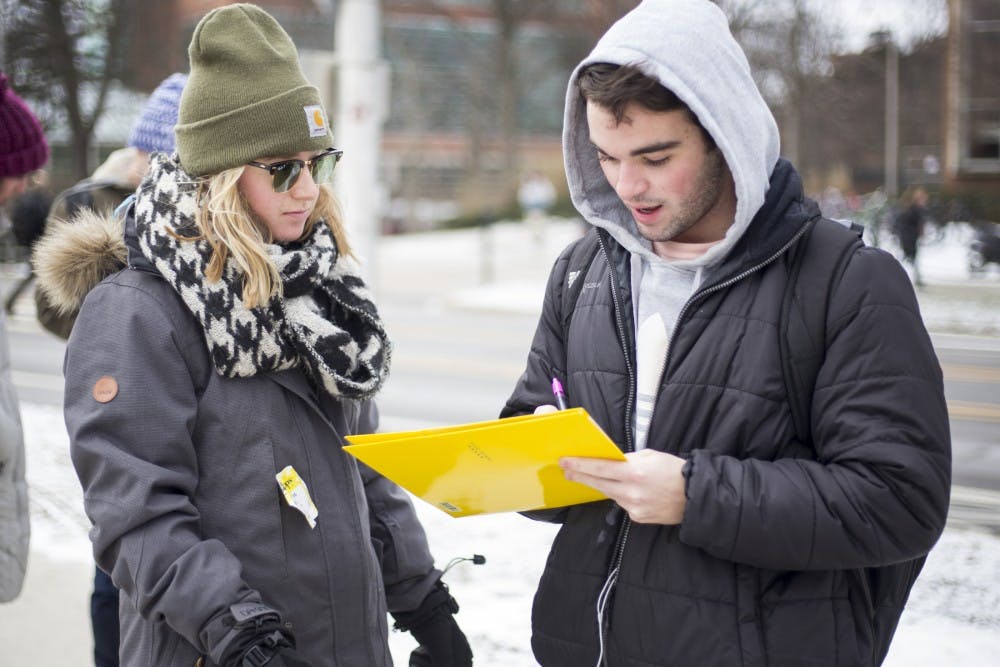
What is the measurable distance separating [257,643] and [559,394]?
711 millimetres

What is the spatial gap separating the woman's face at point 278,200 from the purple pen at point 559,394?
→ 0.64 meters

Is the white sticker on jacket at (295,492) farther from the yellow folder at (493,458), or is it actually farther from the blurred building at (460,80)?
the blurred building at (460,80)

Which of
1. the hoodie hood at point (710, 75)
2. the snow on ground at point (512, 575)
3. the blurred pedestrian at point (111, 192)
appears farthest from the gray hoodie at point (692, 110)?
the snow on ground at point (512, 575)

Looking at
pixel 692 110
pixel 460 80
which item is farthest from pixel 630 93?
pixel 460 80

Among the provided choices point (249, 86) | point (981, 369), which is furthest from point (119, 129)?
point (249, 86)

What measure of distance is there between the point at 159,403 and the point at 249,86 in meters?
0.69

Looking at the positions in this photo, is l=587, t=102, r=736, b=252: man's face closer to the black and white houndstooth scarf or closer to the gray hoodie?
the gray hoodie

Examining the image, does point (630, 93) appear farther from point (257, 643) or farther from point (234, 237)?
point (257, 643)

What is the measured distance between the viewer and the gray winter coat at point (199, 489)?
2047mm

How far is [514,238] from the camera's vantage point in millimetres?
31828

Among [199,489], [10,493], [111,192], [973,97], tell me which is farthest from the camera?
[973,97]

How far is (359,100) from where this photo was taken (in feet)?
27.6

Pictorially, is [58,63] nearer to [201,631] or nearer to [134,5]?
[134,5]

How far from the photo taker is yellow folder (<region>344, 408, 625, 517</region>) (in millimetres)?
1824
